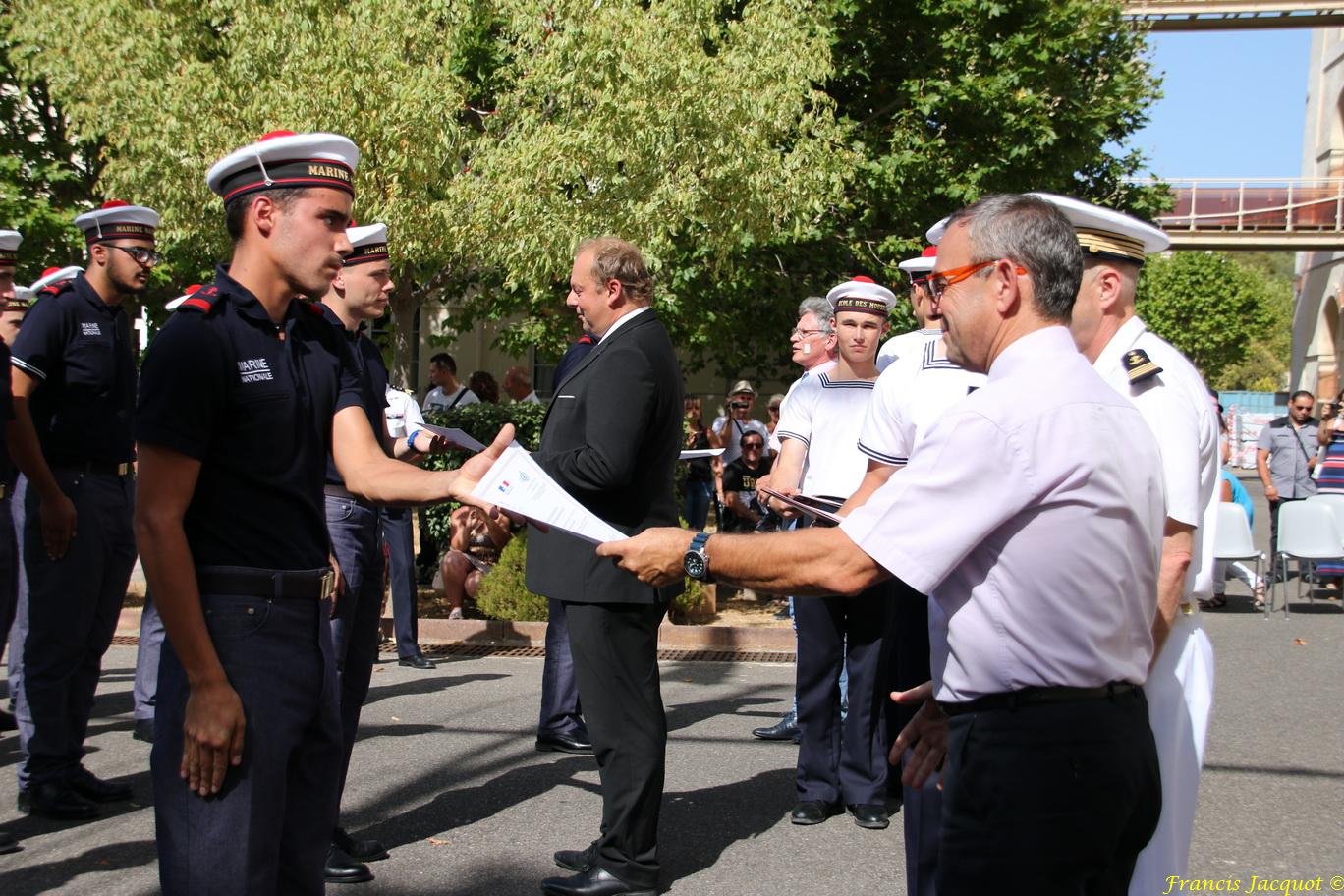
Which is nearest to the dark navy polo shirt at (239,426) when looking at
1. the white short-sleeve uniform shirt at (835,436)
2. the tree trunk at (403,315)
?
the white short-sleeve uniform shirt at (835,436)

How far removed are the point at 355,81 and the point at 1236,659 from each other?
8.96 m

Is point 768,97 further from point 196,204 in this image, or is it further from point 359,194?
point 196,204

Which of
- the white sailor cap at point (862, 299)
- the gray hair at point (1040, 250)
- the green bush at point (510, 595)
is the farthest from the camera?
the green bush at point (510, 595)

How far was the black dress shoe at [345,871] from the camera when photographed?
183 inches

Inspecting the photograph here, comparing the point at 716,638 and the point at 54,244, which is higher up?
the point at 54,244

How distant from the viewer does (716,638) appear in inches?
379

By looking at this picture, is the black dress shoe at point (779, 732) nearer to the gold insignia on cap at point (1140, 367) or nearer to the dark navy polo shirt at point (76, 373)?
the dark navy polo shirt at point (76, 373)

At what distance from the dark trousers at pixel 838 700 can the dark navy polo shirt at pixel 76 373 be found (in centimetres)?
315

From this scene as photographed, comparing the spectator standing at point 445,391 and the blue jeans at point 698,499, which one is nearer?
the spectator standing at point 445,391

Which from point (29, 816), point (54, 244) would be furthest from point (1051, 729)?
point (54, 244)

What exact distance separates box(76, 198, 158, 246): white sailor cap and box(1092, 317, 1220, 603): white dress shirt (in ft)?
13.9

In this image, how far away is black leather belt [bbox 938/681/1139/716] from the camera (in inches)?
97.2

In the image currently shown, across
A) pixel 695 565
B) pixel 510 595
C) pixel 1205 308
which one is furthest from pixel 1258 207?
pixel 695 565

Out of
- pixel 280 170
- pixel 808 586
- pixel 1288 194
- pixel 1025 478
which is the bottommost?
pixel 808 586
